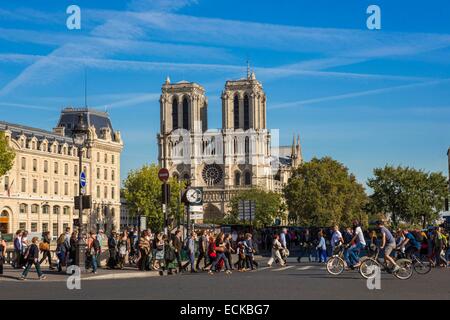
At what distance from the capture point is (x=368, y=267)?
83.1 feet

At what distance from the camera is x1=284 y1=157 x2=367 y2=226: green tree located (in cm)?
10925

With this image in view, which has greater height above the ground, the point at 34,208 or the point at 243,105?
the point at 243,105

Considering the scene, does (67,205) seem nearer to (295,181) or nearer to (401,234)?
(295,181)

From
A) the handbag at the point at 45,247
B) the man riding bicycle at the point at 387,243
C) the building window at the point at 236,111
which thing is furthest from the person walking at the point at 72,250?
the building window at the point at 236,111

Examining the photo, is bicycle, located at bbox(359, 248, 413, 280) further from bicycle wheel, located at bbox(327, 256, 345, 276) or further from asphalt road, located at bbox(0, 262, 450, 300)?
bicycle wheel, located at bbox(327, 256, 345, 276)

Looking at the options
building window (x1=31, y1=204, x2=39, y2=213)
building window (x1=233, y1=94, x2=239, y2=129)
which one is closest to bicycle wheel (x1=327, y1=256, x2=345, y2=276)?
building window (x1=31, y1=204, x2=39, y2=213)

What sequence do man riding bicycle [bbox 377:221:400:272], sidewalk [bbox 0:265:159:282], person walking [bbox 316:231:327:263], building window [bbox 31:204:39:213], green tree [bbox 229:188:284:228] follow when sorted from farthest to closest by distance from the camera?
green tree [bbox 229:188:284:228]
building window [bbox 31:204:39:213]
person walking [bbox 316:231:327:263]
sidewalk [bbox 0:265:159:282]
man riding bicycle [bbox 377:221:400:272]

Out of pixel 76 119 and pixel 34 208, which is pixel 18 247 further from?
pixel 76 119

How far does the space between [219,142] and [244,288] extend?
129 metres

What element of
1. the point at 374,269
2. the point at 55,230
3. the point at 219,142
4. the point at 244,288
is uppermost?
the point at 219,142

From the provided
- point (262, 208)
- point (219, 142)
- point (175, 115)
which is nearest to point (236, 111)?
point (219, 142)

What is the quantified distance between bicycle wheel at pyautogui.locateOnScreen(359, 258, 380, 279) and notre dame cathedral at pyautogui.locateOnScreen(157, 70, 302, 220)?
11888 centimetres

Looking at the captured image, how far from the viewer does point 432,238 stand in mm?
33500
